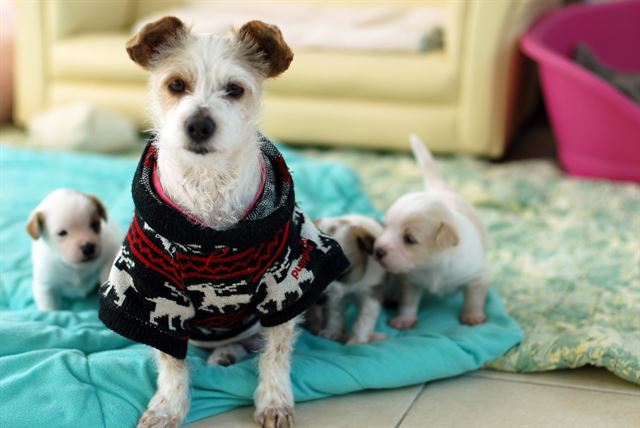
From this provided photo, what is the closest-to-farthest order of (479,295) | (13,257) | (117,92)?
(479,295) < (13,257) < (117,92)

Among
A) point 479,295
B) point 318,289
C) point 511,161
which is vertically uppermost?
point 318,289

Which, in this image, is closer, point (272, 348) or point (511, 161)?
point (272, 348)

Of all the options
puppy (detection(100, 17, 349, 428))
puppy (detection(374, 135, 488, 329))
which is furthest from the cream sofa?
puppy (detection(100, 17, 349, 428))

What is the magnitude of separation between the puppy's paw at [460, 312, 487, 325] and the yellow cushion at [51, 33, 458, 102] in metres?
1.50

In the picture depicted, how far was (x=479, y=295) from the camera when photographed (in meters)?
2.06

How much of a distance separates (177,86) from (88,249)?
28.7 inches

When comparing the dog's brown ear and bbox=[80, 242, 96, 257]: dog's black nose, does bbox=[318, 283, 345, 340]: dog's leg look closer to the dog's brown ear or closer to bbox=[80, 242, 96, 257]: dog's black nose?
bbox=[80, 242, 96, 257]: dog's black nose

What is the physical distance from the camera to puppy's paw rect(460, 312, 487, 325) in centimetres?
205

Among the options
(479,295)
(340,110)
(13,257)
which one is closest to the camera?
(479,295)

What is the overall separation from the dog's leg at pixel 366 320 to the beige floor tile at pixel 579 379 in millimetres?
269

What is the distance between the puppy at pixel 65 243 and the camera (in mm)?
2092

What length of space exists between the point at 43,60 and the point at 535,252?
8.41ft

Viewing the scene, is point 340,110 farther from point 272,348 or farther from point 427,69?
point 272,348

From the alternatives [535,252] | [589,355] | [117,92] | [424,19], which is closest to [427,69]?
[424,19]
